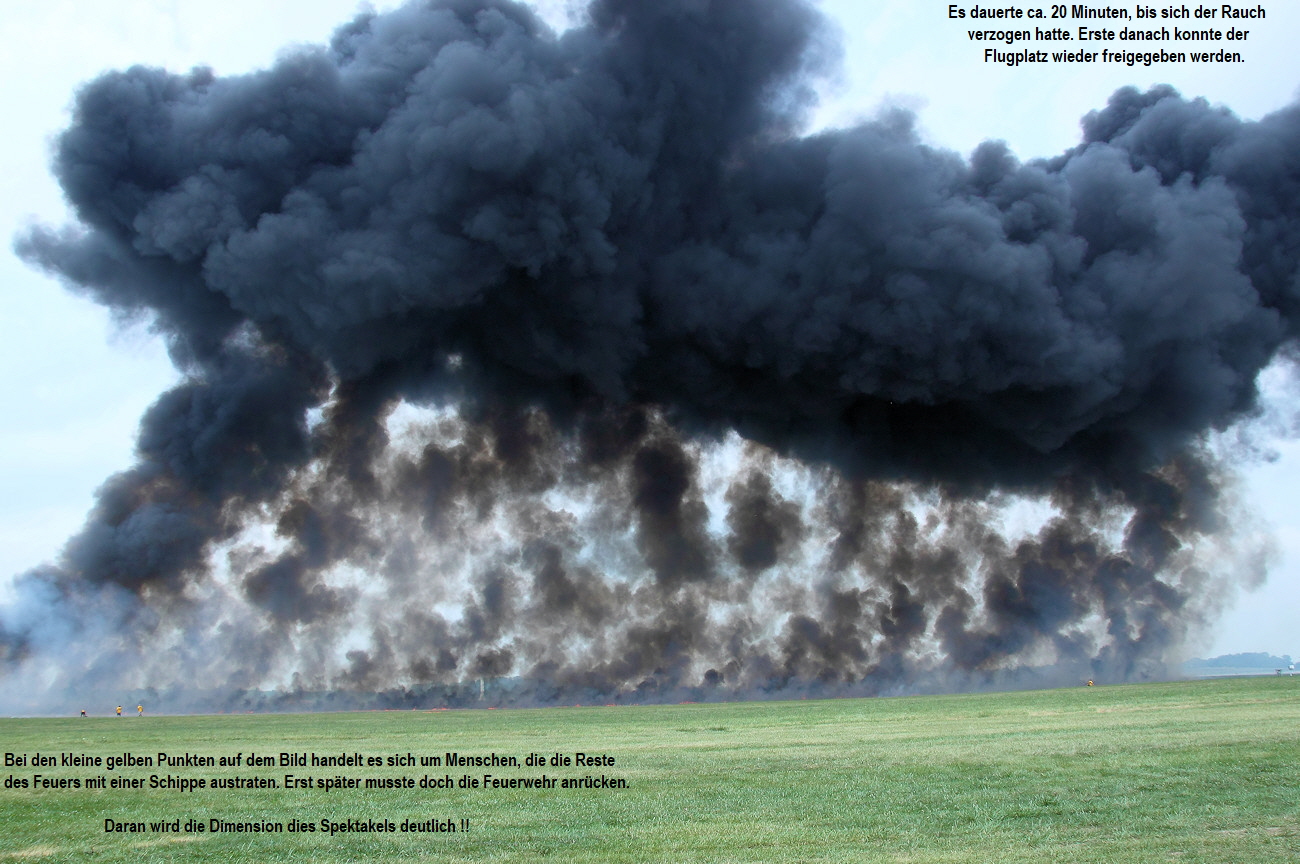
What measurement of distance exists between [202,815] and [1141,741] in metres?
18.2

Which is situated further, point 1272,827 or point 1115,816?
point 1115,816

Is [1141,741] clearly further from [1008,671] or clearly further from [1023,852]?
[1008,671]

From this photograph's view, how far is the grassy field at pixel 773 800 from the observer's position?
12656 mm

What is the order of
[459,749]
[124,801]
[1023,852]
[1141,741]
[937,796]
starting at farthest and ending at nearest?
[459,749]
[1141,741]
[124,801]
[937,796]
[1023,852]

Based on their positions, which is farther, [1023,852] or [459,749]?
[459,749]

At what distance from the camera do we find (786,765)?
68.1 ft

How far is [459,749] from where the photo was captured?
25859mm

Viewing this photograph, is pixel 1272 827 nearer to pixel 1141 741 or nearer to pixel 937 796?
pixel 937 796

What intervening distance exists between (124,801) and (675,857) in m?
11.5

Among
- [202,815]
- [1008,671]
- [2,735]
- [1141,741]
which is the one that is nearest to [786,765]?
[1141,741]

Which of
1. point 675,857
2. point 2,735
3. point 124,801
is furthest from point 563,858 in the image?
point 2,735

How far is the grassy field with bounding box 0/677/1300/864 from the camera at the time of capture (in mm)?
12656

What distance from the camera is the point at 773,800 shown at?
640 inches

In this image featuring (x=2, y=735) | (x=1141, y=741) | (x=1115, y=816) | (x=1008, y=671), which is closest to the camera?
(x=1115, y=816)
